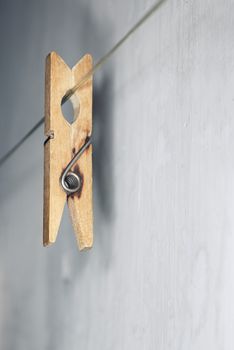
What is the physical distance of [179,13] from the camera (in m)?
1.26

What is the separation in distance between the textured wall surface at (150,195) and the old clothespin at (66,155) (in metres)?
0.11

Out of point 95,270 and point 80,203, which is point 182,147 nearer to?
point 80,203

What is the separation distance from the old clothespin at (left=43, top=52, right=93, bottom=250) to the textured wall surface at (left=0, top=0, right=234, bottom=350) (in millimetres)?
108

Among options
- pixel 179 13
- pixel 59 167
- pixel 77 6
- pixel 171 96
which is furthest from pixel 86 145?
pixel 77 6

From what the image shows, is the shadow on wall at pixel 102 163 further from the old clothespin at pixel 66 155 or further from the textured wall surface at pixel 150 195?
the old clothespin at pixel 66 155

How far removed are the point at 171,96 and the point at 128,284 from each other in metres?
0.38

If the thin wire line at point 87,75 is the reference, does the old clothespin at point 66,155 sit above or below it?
below

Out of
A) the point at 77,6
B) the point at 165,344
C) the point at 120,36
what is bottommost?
the point at 165,344

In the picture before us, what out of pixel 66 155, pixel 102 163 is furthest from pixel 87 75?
pixel 102 163

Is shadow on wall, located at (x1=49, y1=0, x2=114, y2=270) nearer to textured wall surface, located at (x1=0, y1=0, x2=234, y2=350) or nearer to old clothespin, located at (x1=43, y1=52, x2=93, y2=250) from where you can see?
textured wall surface, located at (x1=0, y1=0, x2=234, y2=350)

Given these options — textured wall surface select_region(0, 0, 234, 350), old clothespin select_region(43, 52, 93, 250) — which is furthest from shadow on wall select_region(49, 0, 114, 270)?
old clothespin select_region(43, 52, 93, 250)

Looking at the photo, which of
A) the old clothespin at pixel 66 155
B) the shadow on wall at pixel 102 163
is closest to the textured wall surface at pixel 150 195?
the shadow on wall at pixel 102 163

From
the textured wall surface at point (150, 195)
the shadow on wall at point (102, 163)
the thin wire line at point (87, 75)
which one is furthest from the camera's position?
the shadow on wall at point (102, 163)

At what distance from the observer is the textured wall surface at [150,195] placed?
1.10 meters
